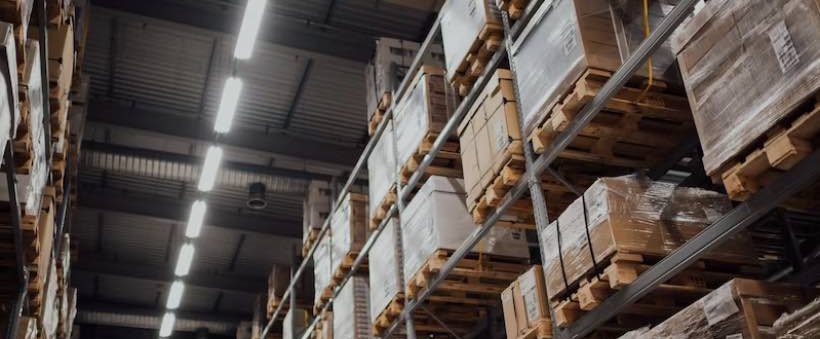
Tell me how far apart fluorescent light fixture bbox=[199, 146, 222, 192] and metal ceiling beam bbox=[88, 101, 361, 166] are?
0.85ft

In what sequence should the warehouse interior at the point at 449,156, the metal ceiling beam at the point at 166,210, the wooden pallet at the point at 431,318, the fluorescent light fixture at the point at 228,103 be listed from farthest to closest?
the metal ceiling beam at the point at 166,210 < the fluorescent light fixture at the point at 228,103 < the wooden pallet at the point at 431,318 < the warehouse interior at the point at 449,156

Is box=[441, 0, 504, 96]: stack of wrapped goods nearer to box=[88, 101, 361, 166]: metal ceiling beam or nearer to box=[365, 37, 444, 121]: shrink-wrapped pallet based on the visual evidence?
box=[365, 37, 444, 121]: shrink-wrapped pallet

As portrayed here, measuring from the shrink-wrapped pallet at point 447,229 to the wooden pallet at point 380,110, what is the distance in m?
2.37

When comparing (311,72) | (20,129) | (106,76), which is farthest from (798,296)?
(106,76)

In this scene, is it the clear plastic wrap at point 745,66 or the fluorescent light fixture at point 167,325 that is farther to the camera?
the fluorescent light fixture at point 167,325

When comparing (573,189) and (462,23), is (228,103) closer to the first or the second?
(462,23)

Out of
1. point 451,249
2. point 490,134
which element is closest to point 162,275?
point 451,249

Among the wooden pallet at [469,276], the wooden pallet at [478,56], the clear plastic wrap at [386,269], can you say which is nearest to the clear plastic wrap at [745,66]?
the wooden pallet at [478,56]

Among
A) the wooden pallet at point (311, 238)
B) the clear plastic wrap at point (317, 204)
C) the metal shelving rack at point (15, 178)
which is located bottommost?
the metal shelving rack at point (15, 178)

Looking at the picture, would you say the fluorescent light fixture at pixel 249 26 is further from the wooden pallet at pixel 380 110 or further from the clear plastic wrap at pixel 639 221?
the clear plastic wrap at pixel 639 221

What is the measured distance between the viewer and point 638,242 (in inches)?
191

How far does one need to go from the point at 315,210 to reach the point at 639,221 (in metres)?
8.33

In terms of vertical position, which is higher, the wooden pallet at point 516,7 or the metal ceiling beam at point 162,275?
the metal ceiling beam at point 162,275

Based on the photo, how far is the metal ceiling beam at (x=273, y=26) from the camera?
10.5 metres
